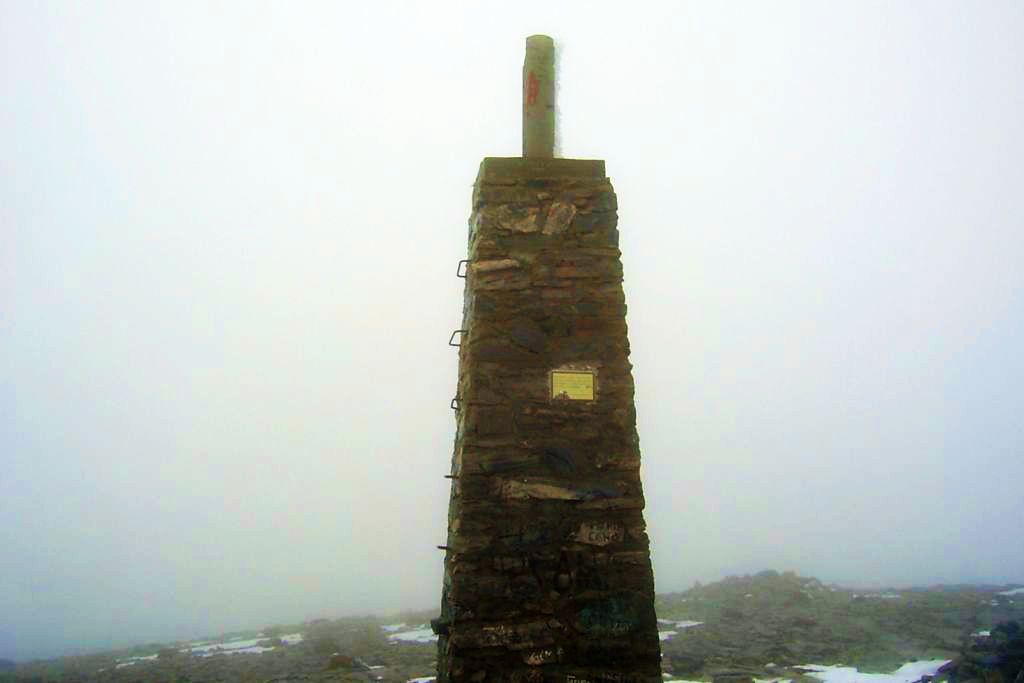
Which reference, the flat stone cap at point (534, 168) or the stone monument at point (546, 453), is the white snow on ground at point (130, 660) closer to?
the stone monument at point (546, 453)

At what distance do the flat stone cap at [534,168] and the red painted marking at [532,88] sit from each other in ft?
2.14

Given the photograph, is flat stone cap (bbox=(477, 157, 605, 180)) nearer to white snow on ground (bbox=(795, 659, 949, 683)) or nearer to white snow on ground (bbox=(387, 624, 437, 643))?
white snow on ground (bbox=(795, 659, 949, 683))

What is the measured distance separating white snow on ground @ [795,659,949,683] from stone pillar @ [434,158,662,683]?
4911 millimetres

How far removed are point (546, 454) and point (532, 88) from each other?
8.67 feet

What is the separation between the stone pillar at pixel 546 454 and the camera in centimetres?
448

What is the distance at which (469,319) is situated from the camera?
16.6ft

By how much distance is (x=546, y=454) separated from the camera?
4707mm

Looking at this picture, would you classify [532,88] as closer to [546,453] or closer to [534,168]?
[534,168]

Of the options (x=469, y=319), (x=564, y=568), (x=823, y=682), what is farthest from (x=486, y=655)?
(x=823, y=682)

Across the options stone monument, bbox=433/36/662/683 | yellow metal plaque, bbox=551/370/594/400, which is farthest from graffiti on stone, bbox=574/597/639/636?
yellow metal plaque, bbox=551/370/594/400

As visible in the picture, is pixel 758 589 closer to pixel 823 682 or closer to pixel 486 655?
pixel 823 682

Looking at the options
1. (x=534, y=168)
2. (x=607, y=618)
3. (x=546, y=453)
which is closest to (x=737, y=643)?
(x=607, y=618)

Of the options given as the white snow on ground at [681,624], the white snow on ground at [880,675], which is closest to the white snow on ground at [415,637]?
the white snow on ground at [681,624]

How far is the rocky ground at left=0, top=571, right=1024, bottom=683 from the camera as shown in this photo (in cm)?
929
